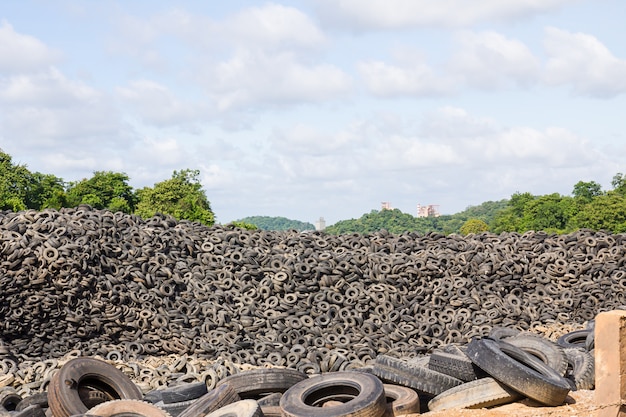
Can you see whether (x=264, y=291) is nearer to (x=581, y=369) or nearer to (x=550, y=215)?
(x=581, y=369)

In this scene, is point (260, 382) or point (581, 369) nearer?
point (260, 382)

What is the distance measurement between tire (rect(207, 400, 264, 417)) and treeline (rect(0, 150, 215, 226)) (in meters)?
41.8

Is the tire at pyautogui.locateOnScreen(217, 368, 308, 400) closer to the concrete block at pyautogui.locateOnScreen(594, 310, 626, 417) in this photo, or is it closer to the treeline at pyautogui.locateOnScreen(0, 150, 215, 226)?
the concrete block at pyautogui.locateOnScreen(594, 310, 626, 417)

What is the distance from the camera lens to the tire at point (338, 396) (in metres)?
8.13

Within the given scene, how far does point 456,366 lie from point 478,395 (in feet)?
2.31

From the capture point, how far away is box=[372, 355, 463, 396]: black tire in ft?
30.1

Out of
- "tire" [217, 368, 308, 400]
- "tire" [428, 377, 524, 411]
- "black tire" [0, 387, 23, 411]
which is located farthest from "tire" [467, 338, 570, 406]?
"black tire" [0, 387, 23, 411]

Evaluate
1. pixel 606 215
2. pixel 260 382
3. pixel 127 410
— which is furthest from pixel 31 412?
pixel 606 215

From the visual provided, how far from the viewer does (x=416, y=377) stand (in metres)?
9.25

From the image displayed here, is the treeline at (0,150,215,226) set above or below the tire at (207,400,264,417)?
above

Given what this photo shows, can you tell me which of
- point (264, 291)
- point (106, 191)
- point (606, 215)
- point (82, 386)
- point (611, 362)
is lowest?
point (82, 386)

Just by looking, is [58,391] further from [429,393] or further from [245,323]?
[245,323]

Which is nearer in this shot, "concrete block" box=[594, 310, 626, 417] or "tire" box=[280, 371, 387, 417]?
"concrete block" box=[594, 310, 626, 417]

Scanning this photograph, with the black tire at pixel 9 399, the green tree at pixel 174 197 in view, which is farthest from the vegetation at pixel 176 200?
the black tire at pixel 9 399
